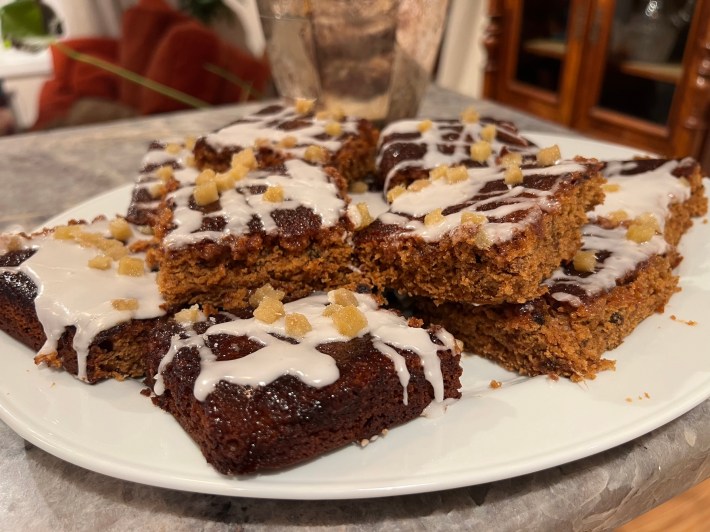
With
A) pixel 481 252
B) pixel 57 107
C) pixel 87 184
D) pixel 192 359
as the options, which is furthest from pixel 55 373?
pixel 57 107

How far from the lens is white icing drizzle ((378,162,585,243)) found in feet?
4.89

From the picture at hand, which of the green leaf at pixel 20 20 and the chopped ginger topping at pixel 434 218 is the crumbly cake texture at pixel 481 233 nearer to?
the chopped ginger topping at pixel 434 218

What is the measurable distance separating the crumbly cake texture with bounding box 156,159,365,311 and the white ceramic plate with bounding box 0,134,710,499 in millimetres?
319

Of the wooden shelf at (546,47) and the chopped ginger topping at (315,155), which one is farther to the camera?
the wooden shelf at (546,47)

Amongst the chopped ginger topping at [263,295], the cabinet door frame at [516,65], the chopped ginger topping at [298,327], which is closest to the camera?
the chopped ginger topping at [298,327]

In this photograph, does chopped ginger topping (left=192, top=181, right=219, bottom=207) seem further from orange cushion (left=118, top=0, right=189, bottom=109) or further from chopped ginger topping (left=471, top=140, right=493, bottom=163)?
orange cushion (left=118, top=0, right=189, bottom=109)

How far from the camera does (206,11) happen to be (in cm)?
529

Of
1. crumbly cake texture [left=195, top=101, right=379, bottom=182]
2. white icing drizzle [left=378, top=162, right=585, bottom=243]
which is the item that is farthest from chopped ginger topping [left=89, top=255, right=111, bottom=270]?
white icing drizzle [left=378, top=162, right=585, bottom=243]

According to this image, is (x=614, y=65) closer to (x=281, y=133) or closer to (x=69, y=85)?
(x=281, y=133)

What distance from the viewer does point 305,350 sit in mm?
1270

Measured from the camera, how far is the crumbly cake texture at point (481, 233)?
146cm

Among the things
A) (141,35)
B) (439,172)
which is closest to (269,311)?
(439,172)

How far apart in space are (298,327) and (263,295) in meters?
0.27

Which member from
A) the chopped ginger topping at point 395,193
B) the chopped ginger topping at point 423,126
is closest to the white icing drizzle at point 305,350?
the chopped ginger topping at point 395,193
